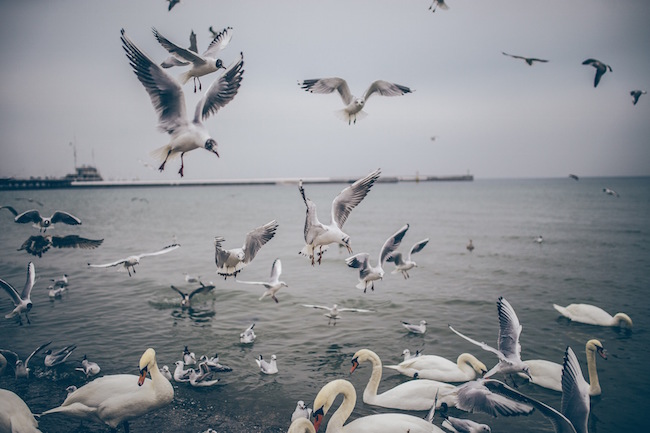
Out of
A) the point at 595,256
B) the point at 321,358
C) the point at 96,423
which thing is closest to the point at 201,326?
the point at 321,358

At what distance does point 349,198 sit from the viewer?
264 inches

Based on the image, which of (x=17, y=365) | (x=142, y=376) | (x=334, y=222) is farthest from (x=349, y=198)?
(x=17, y=365)

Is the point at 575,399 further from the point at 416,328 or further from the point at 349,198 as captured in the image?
the point at 416,328

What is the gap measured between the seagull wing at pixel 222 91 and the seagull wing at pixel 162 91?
0.25 meters

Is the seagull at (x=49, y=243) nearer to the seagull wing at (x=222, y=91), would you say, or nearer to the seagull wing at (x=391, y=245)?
the seagull wing at (x=222, y=91)

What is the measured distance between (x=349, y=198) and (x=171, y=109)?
9.73ft

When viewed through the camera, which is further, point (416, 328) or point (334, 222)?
point (416, 328)

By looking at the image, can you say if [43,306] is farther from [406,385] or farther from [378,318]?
[406,385]

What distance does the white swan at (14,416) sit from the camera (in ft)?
18.3

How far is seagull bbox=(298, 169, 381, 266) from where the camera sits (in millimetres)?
5682

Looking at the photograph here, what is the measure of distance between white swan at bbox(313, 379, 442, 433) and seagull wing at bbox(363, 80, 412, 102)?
4.47m

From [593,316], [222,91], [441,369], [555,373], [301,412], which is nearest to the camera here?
[222,91]

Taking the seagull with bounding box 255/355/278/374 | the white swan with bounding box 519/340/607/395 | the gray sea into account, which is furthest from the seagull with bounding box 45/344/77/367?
the white swan with bounding box 519/340/607/395

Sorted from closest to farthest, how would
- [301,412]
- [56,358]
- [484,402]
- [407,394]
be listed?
1. [484,402]
2. [301,412]
3. [407,394]
4. [56,358]
